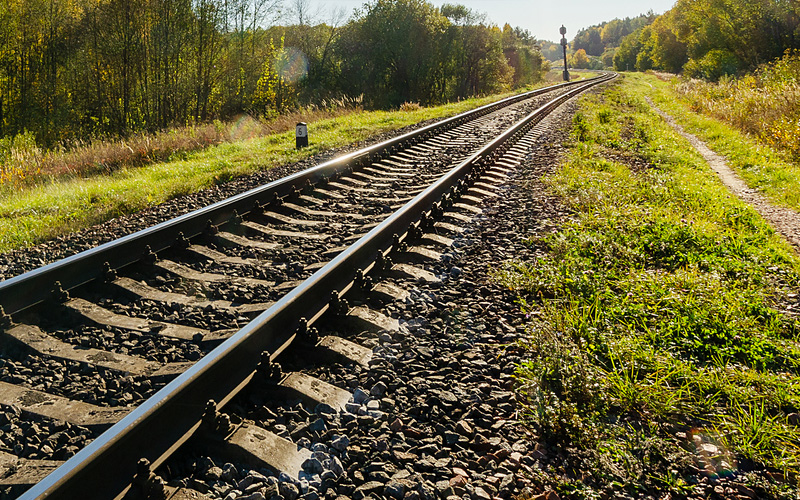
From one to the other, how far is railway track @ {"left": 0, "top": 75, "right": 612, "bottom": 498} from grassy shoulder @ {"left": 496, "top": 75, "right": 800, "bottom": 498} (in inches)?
37.0

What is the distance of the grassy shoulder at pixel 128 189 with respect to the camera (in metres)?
5.43

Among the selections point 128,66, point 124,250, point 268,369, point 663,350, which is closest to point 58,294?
point 124,250

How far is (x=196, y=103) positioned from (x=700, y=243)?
24879 millimetres

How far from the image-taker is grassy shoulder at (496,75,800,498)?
208 cm

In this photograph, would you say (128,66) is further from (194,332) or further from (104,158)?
(194,332)

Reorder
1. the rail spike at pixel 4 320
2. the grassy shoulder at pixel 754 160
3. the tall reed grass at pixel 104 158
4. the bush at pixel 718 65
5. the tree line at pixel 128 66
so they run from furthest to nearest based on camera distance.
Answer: the bush at pixel 718 65 < the tree line at pixel 128 66 < the tall reed grass at pixel 104 158 < the grassy shoulder at pixel 754 160 < the rail spike at pixel 4 320

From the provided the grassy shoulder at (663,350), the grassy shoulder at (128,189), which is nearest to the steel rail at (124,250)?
the grassy shoulder at (128,189)

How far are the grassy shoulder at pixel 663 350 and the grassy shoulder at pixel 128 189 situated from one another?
4.63 metres

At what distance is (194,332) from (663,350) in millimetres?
2742

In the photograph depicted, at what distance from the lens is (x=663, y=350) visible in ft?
9.41

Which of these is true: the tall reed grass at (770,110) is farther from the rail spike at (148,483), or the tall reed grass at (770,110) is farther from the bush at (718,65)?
the bush at (718,65)

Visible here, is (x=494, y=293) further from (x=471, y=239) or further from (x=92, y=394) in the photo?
(x=92, y=394)

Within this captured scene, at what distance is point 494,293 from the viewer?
11.8ft

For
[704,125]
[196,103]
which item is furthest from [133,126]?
[704,125]
